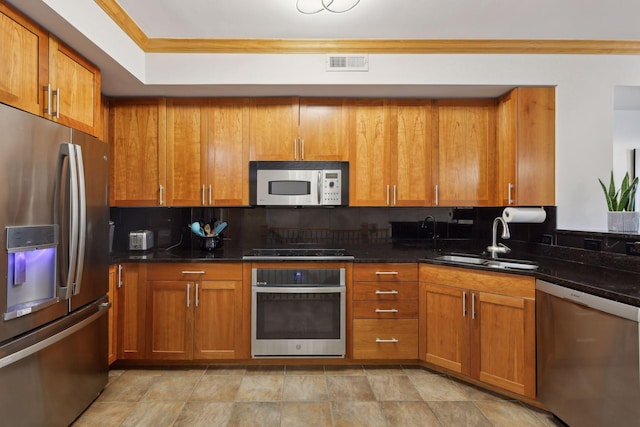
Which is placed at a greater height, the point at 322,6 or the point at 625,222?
the point at 322,6

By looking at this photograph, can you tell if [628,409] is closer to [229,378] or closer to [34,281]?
[229,378]

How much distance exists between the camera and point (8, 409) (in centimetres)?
150

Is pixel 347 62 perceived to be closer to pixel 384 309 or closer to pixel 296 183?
pixel 296 183

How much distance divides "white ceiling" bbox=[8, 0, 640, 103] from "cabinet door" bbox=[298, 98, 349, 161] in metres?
0.16

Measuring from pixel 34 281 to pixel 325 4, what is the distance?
2.11m

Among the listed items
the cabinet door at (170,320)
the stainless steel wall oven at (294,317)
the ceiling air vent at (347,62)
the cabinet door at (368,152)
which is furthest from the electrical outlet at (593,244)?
the cabinet door at (170,320)

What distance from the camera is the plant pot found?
2.26 m

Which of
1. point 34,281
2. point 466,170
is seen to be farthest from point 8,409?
point 466,170

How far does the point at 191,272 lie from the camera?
265 centimetres

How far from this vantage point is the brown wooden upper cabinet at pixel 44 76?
64.4 inches

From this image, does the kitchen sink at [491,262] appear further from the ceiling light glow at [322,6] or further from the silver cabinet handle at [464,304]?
the ceiling light glow at [322,6]

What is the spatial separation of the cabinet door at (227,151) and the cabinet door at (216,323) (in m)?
0.74

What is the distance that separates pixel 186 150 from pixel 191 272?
3.35 feet

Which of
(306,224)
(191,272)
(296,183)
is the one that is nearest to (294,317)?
(191,272)
